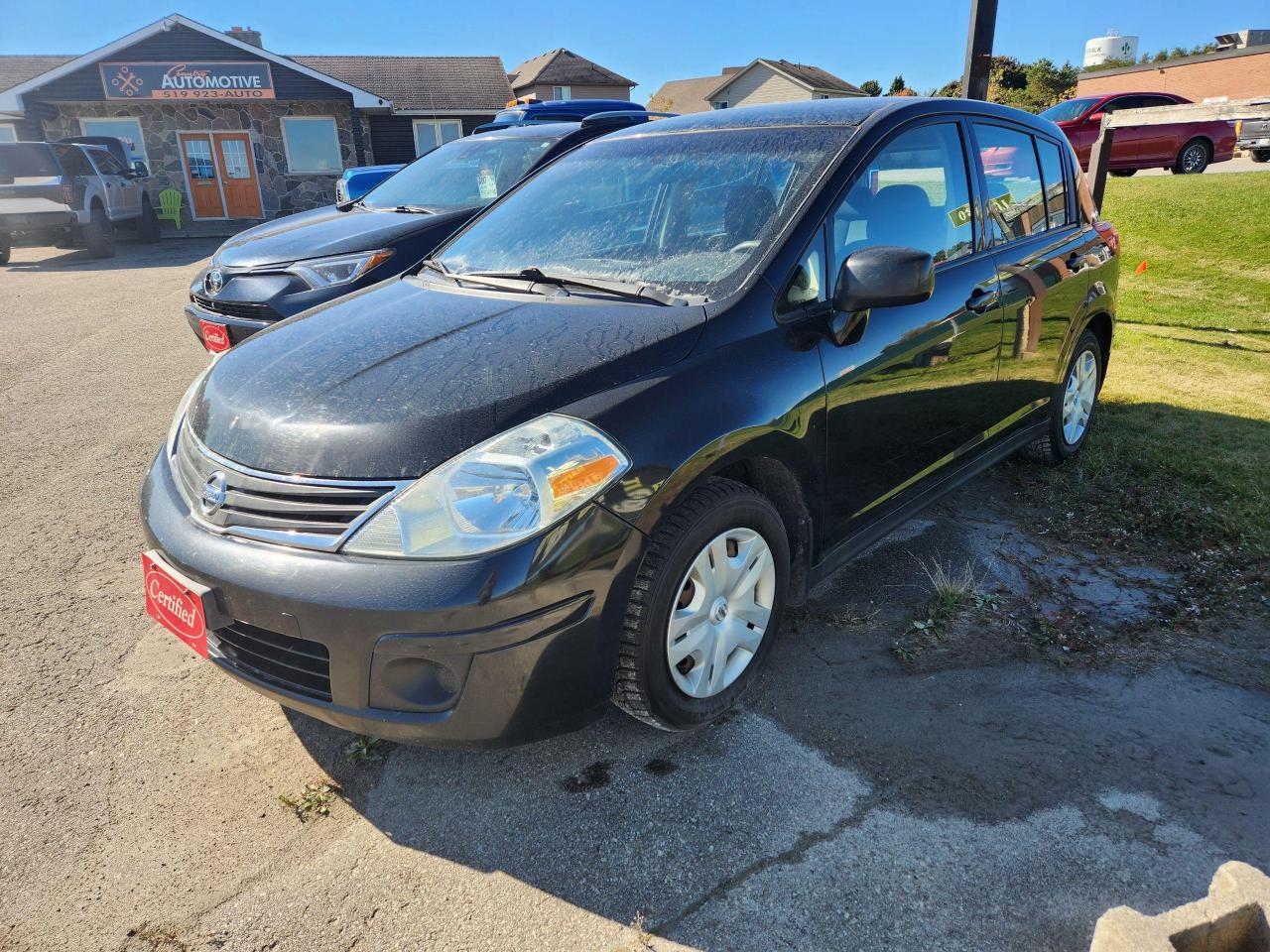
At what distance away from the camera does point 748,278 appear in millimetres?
2570

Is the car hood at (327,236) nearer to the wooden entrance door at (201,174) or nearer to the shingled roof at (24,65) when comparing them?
the wooden entrance door at (201,174)

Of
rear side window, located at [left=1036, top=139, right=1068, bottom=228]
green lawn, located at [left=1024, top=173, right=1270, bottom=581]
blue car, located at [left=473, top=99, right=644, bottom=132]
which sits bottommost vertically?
green lawn, located at [left=1024, top=173, right=1270, bottom=581]

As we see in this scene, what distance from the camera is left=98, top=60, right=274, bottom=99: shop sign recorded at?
22141 mm

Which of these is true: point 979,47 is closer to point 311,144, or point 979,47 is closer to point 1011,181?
point 1011,181

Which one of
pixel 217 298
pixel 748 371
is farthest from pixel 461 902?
pixel 217 298

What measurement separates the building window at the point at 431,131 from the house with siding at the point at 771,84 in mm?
26999

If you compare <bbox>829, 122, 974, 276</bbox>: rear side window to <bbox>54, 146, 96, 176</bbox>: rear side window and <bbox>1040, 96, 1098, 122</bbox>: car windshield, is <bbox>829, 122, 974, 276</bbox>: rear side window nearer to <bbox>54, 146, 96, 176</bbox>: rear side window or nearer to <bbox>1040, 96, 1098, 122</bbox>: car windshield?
<bbox>1040, 96, 1098, 122</bbox>: car windshield

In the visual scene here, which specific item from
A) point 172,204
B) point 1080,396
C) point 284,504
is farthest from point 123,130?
point 284,504

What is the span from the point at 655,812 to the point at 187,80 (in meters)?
25.7

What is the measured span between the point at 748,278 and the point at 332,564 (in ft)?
4.67


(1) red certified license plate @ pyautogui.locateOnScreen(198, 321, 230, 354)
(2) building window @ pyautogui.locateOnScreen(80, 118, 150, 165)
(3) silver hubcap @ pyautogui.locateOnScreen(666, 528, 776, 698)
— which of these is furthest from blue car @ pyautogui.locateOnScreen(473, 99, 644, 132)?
(2) building window @ pyautogui.locateOnScreen(80, 118, 150, 165)

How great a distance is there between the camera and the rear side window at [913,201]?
2.86 m

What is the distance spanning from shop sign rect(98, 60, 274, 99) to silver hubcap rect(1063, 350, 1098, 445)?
2351 cm

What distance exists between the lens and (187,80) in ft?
73.3
